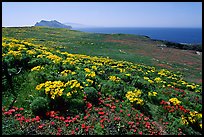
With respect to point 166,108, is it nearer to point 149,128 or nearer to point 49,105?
point 149,128

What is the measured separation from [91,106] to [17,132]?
4193 millimetres

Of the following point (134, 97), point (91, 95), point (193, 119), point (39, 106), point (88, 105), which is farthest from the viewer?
point (134, 97)

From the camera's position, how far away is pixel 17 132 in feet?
33.8

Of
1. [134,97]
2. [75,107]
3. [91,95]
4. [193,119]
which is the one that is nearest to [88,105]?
[75,107]

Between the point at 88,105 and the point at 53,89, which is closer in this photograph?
the point at 53,89

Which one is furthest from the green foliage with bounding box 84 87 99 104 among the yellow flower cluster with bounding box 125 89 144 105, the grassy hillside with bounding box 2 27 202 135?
the yellow flower cluster with bounding box 125 89 144 105

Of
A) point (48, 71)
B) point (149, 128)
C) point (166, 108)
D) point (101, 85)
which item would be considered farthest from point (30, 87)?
point (166, 108)

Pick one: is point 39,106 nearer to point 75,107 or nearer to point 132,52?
point 75,107

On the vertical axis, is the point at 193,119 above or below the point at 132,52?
above

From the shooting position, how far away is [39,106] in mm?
11758

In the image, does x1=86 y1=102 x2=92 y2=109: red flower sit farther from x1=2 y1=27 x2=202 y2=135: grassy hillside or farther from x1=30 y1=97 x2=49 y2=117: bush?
x1=30 y1=97 x2=49 y2=117: bush

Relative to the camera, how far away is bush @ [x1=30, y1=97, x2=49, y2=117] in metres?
11.8

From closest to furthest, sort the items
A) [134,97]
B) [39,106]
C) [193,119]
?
[39,106] < [193,119] < [134,97]

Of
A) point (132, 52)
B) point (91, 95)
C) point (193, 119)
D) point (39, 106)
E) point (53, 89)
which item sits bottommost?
point (132, 52)
